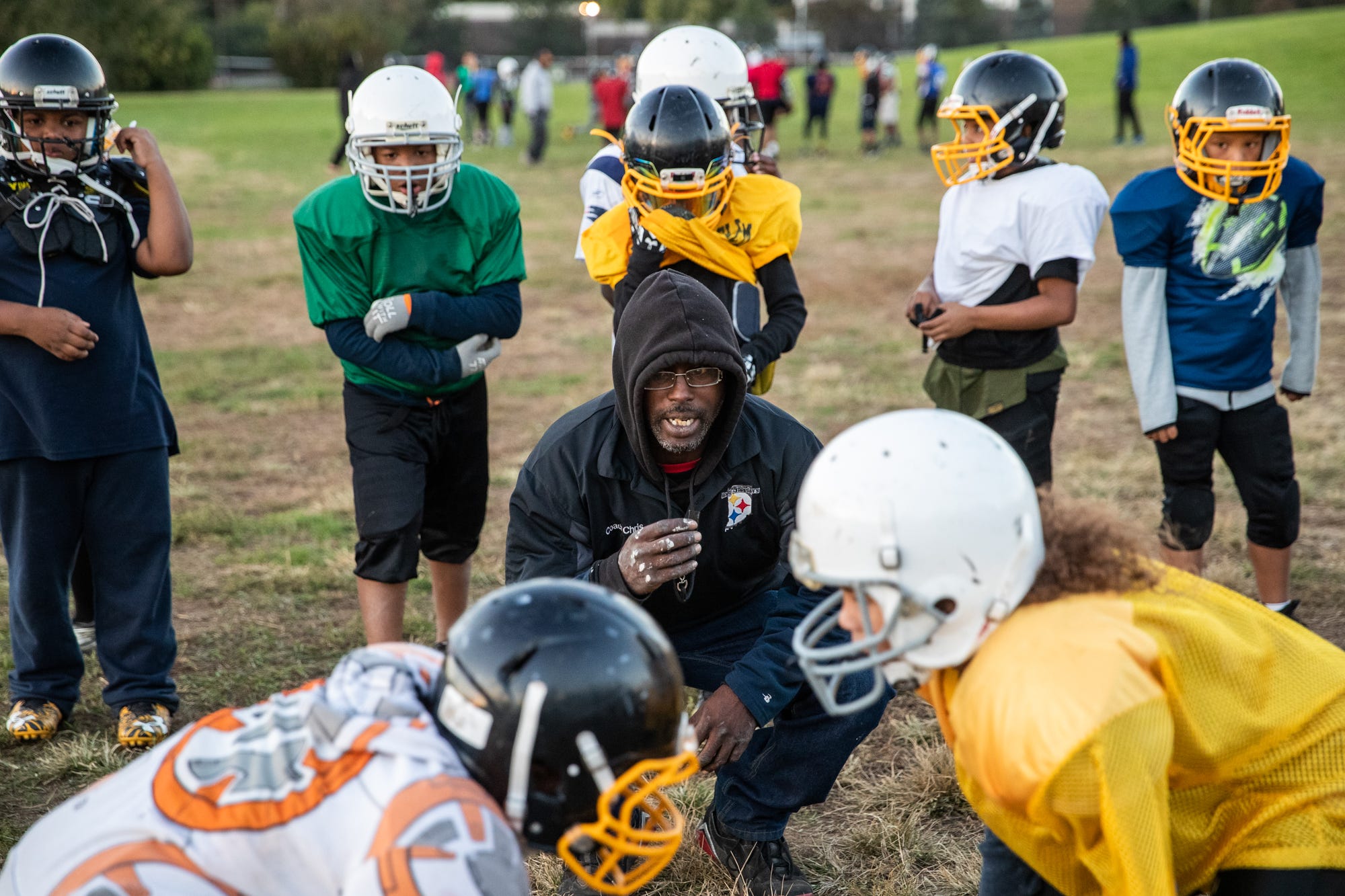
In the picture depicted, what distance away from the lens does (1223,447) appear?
15.4 feet

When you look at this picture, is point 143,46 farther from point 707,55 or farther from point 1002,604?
point 1002,604

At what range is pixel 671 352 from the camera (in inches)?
128

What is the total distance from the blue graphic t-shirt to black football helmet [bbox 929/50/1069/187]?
386 millimetres

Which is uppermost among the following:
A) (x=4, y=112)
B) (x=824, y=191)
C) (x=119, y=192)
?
(x=4, y=112)

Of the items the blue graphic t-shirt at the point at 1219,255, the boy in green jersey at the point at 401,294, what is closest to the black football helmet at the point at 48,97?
the boy in green jersey at the point at 401,294

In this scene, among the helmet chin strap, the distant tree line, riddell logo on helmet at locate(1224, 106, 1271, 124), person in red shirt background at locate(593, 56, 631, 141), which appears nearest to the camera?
the helmet chin strap

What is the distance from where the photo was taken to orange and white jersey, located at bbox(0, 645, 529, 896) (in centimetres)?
184

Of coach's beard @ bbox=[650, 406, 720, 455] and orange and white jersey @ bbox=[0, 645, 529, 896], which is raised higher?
coach's beard @ bbox=[650, 406, 720, 455]

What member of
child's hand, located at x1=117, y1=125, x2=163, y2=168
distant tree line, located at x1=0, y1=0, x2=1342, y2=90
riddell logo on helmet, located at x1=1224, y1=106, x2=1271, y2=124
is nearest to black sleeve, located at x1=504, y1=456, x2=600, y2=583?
child's hand, located at x1=117, y1=125, x2=163, y2=168

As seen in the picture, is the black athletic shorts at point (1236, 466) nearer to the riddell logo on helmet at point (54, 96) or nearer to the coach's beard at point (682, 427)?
the coach's beard at point (682, 427)

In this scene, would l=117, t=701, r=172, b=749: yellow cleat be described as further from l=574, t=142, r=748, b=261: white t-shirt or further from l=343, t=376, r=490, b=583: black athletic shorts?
l=574, t=142, r=748, b=261: white t-shirt

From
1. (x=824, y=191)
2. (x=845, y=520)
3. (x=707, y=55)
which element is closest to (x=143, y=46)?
(x=824, y=191)

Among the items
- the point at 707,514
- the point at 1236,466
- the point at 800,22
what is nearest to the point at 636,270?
the point at 707,514

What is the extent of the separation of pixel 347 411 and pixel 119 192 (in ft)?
3.30
